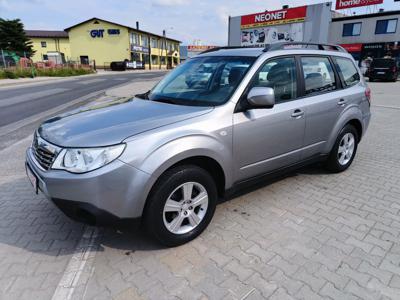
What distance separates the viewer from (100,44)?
59.9 metres

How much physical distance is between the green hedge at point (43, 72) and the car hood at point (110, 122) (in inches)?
1138

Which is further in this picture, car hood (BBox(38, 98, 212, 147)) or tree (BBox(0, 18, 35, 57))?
tree (BBox(0, 18, 35, 57))

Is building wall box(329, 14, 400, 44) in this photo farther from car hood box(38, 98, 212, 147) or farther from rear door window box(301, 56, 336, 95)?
car hood box(38, 98, 212, 147)

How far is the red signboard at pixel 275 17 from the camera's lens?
39.3 metres

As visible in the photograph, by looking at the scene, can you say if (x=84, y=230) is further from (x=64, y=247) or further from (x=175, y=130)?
(x=175, y=130)

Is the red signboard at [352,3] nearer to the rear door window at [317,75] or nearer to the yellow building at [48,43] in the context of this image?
the rear door window at [317,75]

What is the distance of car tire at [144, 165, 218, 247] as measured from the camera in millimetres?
2574

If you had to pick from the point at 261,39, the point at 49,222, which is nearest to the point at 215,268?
the point at 49,222

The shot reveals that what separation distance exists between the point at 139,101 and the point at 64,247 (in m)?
1.71

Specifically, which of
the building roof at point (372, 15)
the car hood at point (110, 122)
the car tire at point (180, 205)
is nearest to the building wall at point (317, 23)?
the building roof at point (372, 15)

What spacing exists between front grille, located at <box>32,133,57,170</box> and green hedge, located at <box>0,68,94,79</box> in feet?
95.1

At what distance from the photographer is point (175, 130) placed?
2.63m

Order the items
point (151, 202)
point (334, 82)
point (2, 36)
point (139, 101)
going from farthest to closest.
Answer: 1. point (2, 36)
2. point (334, 82)
3. point (139, 101)
4. point (151, 202)

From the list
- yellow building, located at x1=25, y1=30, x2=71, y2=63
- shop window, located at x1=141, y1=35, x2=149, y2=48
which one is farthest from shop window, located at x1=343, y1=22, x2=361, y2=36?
yellow building, located at x1=25, y1=30, x2=71, y2=63
